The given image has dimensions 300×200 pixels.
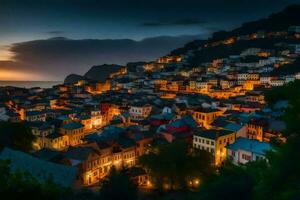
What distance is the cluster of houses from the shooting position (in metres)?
33.6

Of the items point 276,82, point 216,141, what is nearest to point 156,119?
point 216,141

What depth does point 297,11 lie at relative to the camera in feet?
536

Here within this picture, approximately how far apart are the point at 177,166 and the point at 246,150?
8.09m

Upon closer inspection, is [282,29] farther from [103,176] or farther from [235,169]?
[235,169]

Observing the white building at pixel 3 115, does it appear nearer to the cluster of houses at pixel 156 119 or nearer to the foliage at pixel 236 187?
the cluster of houses at pixel 156 119

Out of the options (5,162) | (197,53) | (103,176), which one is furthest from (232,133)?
(197,53)

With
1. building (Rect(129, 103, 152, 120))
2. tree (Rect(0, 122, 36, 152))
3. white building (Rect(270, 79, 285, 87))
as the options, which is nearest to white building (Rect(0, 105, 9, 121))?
building (Rect(129, 103, 152, 120))

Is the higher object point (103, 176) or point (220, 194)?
point (220, 194)

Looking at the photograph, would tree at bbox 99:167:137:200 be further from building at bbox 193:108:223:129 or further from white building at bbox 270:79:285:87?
white building at bbox 270:79:285:87

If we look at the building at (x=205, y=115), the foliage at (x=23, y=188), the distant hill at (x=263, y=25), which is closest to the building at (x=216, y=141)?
the building at (x=205, y=115)

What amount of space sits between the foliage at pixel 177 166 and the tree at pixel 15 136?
14.6m

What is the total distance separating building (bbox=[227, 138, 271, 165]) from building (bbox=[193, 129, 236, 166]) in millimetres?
1460

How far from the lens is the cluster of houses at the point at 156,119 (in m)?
33.6

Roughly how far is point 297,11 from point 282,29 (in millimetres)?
31980
